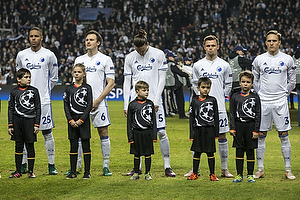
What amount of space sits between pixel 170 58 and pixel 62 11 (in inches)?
804

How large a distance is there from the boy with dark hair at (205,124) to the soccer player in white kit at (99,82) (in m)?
1.41

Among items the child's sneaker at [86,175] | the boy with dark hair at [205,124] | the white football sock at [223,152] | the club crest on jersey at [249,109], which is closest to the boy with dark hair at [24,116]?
the child's sneaker at [86,175]

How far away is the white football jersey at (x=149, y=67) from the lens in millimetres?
7871

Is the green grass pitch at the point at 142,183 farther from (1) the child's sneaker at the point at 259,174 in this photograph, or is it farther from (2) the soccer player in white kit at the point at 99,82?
(2) the soccer player in white kit at the point at 99,82

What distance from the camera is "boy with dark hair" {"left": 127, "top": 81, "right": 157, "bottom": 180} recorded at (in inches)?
291

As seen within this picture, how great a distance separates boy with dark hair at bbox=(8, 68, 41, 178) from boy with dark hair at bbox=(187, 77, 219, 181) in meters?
2.32

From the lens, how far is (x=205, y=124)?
24.1ft

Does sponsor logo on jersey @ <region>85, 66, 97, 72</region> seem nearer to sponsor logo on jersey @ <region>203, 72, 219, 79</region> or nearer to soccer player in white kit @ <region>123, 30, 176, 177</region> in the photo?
soccer player in white kit @ <region>123, 30, 176, 177</region>

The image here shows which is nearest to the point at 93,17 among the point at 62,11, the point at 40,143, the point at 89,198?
the point at 62,11

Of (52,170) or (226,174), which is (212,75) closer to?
(226,174)

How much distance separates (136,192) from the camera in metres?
6.60

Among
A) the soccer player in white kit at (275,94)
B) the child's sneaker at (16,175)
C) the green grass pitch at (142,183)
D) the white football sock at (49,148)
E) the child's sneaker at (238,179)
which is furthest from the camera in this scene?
the white football sock at (49,148)

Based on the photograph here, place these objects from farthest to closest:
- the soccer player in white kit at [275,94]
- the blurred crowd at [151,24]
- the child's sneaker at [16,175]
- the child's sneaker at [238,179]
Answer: the blurred crowd at [151,24], the soccer player in white kit at [275,94], the child's sneaker at [16,175], the child's sneaker at [238,179]

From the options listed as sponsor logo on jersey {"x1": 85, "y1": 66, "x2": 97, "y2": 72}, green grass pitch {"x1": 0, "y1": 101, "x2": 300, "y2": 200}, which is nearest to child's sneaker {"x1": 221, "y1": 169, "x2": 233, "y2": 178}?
green grass pitch {"x1": 0, "y1": 101, "x2": 300, "y2": 200}
